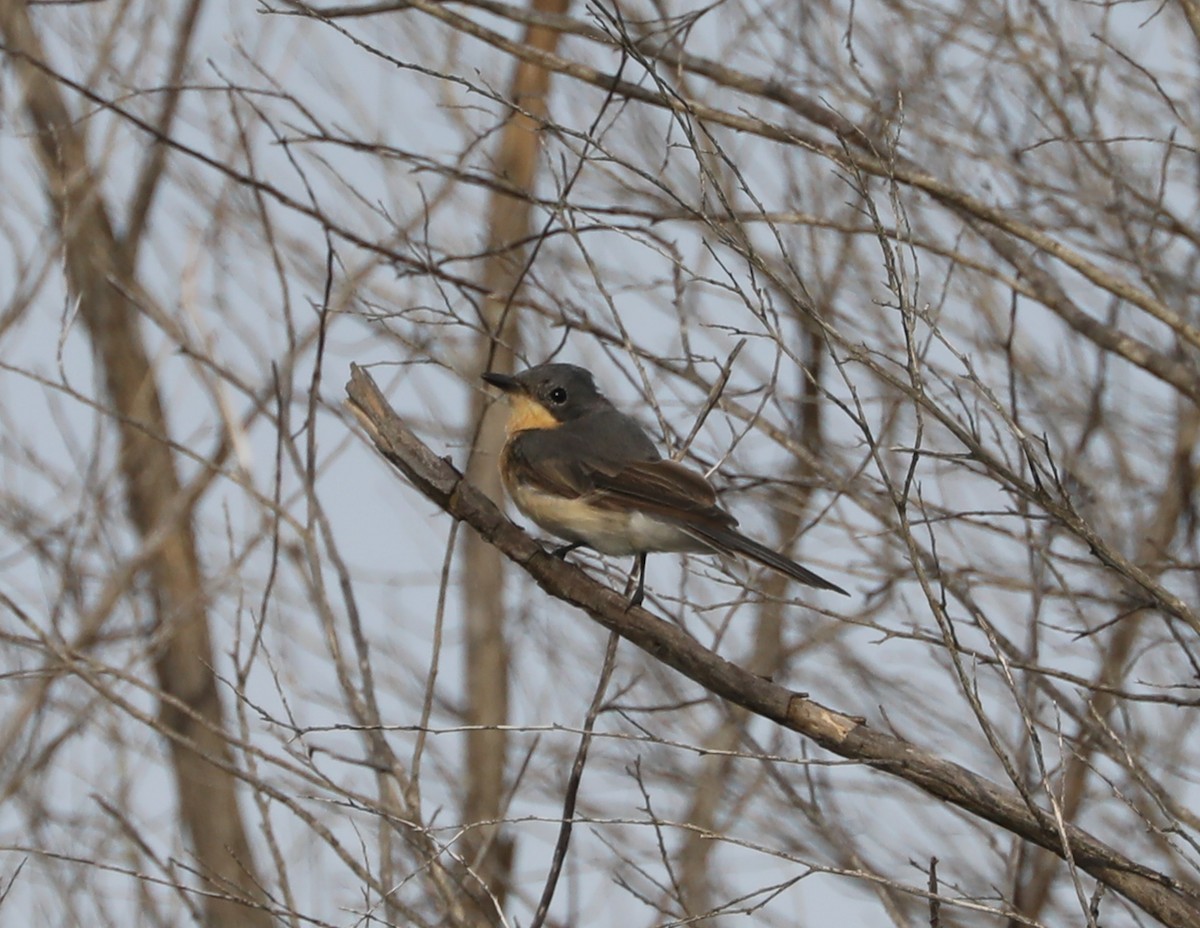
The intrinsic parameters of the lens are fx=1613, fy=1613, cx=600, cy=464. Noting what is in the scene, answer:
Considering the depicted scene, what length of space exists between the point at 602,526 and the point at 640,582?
0.42 m

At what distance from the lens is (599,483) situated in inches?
202

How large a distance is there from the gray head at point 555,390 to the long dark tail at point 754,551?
1127 mm

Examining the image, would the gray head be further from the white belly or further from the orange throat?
the white belly

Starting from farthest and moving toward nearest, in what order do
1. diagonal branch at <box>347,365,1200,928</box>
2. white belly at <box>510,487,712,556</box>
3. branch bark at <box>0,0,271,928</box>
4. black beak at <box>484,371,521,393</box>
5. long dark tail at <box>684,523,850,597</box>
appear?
branch bark at <box>0,0,271,928</box>
black beak at <box>484,371,521,393</box>
white belly at <box>510,487,712,556</box>
long dark tail at <box>684,523,850,597</box>
diagonal branch at <box>347,365,1200,928</box>

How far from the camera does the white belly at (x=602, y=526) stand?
4945mm

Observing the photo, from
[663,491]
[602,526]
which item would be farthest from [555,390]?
[663,491]

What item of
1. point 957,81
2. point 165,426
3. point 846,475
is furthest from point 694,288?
point 165,426

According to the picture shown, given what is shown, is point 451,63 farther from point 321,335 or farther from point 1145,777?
point 1145,777

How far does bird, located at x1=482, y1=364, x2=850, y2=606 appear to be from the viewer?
4809 mm

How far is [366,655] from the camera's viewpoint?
4789 millimetres

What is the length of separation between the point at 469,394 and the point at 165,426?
230cm

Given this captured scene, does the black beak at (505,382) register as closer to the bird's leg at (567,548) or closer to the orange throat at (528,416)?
the orange throat at (528,416)

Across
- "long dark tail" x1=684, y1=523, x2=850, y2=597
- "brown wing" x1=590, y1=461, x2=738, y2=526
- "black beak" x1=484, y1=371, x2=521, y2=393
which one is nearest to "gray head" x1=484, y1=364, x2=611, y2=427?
"black beak" x1=484, y1=371, x2=521, y2=393

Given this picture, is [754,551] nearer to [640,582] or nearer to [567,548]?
[640,582]
